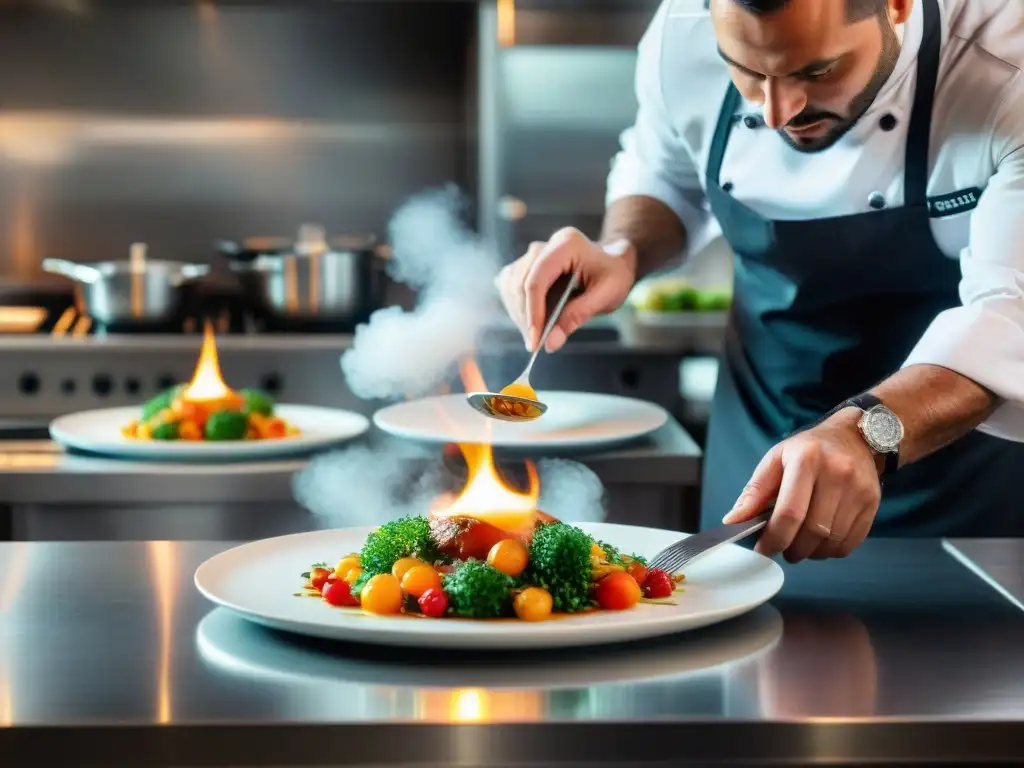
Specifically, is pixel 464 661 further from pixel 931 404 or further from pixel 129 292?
pixel 129 292

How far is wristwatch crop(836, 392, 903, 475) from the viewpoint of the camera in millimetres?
1453

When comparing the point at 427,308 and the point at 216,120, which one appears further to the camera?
the point at 216,120

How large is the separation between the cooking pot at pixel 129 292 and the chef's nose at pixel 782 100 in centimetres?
258

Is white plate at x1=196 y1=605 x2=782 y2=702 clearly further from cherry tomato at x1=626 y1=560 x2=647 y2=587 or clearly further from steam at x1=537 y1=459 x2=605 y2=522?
steam at x1=537 y1=459 x2=605 y2=522

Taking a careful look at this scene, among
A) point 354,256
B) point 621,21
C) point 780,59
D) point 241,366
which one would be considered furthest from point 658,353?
point 780,59

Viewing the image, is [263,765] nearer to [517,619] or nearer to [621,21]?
[517,619]

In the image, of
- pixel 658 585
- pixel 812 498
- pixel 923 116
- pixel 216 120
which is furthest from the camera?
pixel 216 120

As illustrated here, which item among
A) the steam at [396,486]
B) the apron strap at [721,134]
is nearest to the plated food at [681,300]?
the apron strap at [721,134]

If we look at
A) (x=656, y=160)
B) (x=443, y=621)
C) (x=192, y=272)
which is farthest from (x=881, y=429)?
(x=192, y=272)

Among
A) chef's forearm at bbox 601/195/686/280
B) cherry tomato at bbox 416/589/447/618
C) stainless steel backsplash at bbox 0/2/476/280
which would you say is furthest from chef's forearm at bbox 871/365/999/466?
stainless steel backsplash at bbox 0/2/476/280

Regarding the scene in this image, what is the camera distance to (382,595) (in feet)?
3.73

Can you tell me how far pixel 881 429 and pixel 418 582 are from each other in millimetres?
593

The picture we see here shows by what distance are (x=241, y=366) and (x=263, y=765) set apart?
9.11 ft

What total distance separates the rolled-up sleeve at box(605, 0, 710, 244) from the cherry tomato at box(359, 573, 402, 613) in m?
1.34
